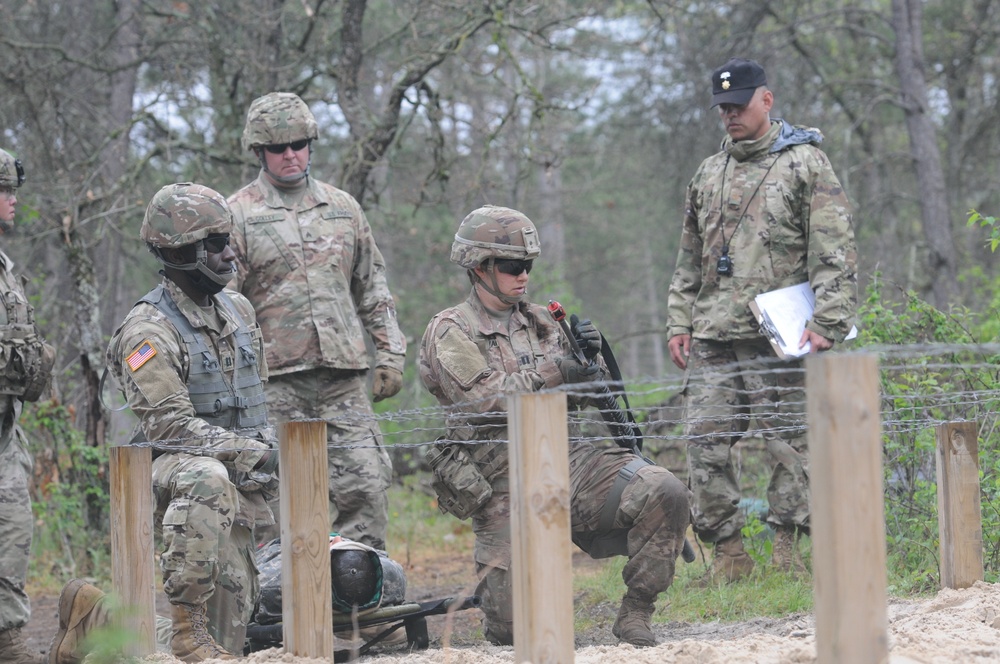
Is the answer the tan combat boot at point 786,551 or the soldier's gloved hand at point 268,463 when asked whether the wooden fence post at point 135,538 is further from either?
the tan combat boot at point 786,551

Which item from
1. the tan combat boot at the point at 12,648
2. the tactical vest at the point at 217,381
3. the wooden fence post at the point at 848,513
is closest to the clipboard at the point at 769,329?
the tactical vest at the point at 217,381

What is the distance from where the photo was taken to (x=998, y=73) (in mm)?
16250

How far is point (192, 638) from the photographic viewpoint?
443cm

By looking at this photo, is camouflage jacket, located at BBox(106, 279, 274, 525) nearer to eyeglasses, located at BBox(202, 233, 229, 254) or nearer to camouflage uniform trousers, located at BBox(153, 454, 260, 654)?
camouflage uniform trousers, located at BBox(153, 454, 260, 654)

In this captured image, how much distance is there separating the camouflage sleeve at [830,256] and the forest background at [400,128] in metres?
0.73

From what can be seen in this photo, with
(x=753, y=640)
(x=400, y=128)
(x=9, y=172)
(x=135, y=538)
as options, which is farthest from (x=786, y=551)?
(x=400, y=128)

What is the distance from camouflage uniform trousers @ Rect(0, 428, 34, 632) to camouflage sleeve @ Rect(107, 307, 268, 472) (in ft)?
3.35

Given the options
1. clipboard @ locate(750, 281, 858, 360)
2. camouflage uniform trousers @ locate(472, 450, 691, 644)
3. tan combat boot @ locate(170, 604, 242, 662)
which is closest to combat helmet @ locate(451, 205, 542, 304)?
camouflage uniform trousers @ locate(472, 450, 691, 644)

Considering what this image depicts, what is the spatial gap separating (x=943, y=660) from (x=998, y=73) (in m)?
14.5

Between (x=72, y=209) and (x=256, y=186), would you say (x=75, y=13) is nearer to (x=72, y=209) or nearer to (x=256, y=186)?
(x=72, y=209)

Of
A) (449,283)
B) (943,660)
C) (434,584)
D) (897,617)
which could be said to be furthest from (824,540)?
(449,283)

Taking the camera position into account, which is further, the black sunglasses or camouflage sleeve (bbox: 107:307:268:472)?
the black sunglasses

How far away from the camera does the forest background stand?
8.49 metres

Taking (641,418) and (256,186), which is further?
(641,418)
